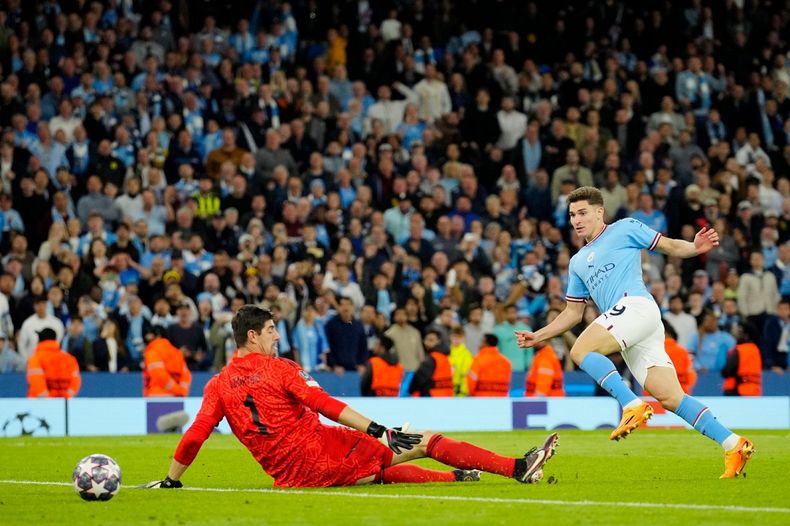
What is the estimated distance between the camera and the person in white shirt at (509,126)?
2631cm

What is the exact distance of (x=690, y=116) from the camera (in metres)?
26.9

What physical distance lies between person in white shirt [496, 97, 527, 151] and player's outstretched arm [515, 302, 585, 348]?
15.0 m

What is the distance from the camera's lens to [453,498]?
9391 mm

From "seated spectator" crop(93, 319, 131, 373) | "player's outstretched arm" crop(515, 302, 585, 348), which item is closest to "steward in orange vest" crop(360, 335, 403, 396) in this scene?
"seated spectator" crop(93, 319, 131, 373)

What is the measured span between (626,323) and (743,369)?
1150 centimetres

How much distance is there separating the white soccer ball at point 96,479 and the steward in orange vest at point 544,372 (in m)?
12.4

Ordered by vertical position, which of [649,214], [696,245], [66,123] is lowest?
[696,245]

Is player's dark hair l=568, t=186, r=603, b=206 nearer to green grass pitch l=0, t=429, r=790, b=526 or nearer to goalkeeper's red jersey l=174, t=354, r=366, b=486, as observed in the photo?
green grass pitch l=0, t=429, r=790, b=526

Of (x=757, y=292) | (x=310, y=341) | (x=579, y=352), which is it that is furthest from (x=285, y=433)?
(x=757, y=292)

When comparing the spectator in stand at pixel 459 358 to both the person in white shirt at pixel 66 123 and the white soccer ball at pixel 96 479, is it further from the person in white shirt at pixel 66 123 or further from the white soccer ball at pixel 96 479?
the white soccer ball at pixel 96 479

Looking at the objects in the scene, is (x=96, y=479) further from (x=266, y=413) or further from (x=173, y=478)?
(x=266, y=413)

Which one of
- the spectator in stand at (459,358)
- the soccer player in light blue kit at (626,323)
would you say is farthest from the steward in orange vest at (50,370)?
the soccer player in light blue kit at (626,323)

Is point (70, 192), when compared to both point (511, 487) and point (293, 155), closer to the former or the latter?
point (293, 155)

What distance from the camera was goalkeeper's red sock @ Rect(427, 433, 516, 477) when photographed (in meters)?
10.0
